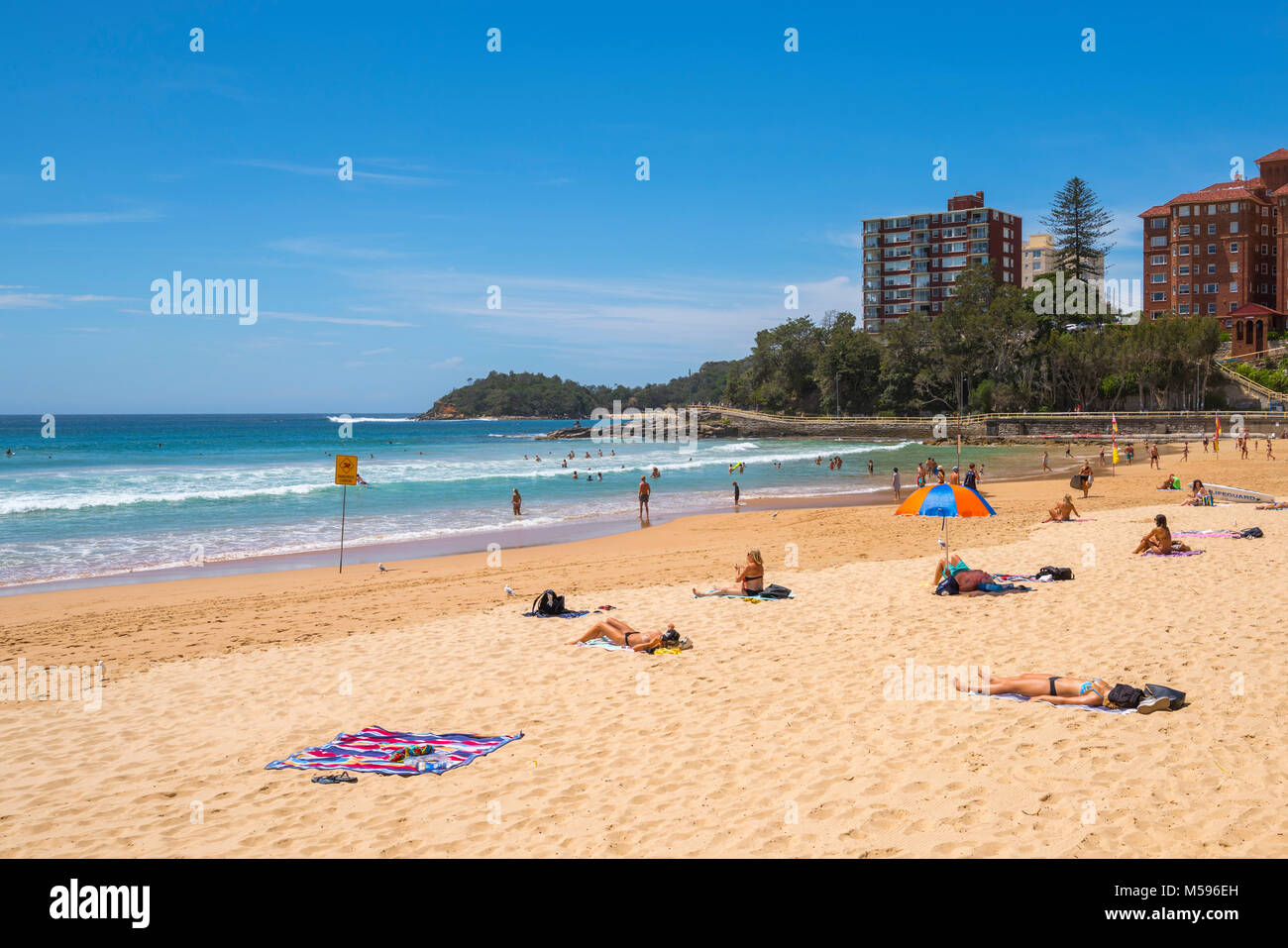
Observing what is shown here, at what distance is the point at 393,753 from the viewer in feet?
21.1

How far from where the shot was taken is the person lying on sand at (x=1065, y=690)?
268 inches

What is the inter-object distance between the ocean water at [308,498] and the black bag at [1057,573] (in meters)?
14.6

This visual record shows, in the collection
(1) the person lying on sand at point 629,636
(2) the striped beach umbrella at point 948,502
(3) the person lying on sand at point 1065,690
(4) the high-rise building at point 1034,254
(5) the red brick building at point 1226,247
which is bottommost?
(1) the person lying on sand at point 629,636

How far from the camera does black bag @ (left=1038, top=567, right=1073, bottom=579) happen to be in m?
12.4

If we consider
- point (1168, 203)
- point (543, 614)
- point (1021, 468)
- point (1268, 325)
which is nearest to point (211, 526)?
→ point (543, 614)

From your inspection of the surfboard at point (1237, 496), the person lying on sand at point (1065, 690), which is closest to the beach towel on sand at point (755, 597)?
the person lying on sand at point (1065, 690)

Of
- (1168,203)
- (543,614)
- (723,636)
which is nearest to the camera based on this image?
(723,636)

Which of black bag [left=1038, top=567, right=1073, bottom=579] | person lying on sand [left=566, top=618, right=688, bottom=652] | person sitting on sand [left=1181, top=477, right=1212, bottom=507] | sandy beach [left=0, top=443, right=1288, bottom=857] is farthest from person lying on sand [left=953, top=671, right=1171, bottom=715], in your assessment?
person sitting on sand [left=1181, top=477, right=1212, bottom=507]

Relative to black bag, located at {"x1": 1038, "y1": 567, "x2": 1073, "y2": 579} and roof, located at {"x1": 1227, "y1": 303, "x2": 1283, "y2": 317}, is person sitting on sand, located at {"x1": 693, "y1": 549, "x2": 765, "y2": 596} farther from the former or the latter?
roof, located at {"x1": 1227, "y1": 303, "x2": 1283, "y2": 317}

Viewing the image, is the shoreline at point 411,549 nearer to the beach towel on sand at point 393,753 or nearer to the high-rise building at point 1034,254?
the beach towel on sand at point 393,753

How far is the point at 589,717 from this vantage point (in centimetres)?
743

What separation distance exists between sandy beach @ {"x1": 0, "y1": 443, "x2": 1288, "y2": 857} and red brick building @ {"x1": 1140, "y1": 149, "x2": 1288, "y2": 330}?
8019cm
